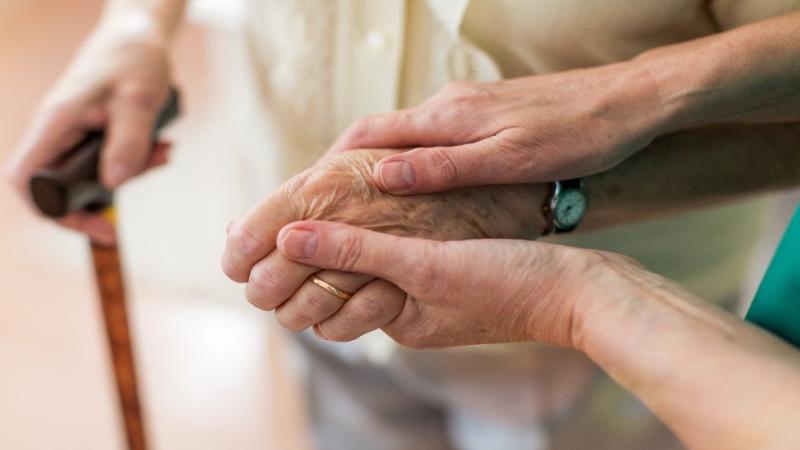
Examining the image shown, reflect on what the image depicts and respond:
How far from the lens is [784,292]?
0.60 metres

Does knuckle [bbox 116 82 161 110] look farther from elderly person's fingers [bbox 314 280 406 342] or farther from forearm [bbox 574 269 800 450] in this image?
forearm [bbox 574 269 800 450]

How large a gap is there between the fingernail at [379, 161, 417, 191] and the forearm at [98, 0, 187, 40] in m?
0.47

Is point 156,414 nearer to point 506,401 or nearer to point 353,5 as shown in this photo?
point 506,401

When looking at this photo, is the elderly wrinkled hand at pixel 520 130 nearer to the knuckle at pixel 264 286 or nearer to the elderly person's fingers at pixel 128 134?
the knuckle at pixel 264 286

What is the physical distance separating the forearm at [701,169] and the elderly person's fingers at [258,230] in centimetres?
32

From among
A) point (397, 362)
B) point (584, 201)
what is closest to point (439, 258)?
point (584, 201)

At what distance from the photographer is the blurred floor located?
1715 millimetres

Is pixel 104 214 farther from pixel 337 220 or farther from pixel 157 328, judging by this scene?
pixel 157 328

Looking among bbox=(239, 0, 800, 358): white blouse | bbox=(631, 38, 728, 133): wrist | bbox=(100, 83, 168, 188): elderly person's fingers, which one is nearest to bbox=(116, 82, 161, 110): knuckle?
bbox=(100, 83, 168, 188): elderly person's fingers

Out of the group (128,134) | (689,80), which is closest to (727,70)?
(689,80)

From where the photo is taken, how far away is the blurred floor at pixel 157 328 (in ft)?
5.63

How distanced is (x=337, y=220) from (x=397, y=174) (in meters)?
0.06

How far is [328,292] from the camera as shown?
0.67 m

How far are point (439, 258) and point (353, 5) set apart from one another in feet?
1.26
